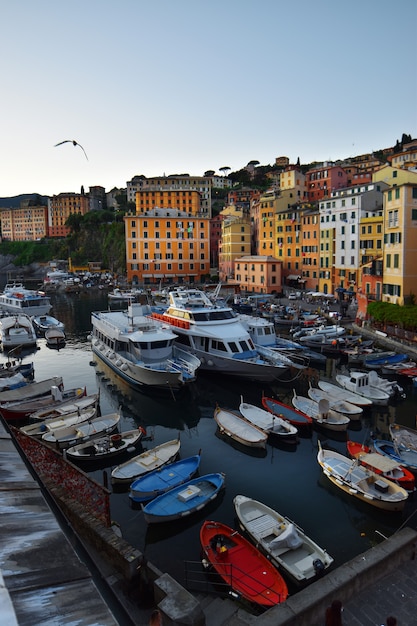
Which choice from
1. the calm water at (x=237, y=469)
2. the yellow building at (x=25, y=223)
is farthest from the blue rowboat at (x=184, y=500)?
the yellow building at (x=25, y=223)

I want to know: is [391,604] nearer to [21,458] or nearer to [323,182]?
[21,458]

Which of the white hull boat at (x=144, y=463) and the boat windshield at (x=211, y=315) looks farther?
the boat windshield at (x=211, y=315)

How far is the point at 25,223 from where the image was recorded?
17425 centimetres

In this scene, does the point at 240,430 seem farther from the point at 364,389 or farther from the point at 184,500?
the point at 364,389

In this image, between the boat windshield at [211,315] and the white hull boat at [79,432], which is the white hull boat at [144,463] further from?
the boat windshield at [211,315]

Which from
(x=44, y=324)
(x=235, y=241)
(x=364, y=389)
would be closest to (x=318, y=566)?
(x=364, y=389)

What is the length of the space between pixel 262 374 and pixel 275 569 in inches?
706

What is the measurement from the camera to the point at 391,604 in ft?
28.3

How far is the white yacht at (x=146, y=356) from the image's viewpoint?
28.0m

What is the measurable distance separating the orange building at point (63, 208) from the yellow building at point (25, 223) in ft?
17.2

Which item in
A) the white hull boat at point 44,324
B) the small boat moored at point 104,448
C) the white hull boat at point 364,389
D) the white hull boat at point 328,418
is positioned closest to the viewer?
the small boat moored at point 104,448

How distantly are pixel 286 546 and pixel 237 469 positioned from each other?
649cm

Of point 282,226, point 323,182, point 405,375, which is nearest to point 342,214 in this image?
point 282,226

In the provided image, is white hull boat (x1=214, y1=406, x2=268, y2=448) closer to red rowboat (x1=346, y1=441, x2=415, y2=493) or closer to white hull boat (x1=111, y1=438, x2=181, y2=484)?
white hull boat (x1=111, y1=438, x2=181, y2=484)
